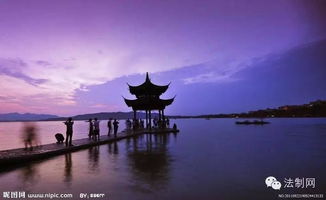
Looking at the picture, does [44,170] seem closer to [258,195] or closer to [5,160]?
[5,160]

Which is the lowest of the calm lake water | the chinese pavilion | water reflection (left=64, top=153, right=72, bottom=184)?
the calm lake water

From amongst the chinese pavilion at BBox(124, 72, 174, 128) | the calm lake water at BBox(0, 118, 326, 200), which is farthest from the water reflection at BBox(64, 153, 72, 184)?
the chinese pavilion at BBox(124, 72, 174, 128)

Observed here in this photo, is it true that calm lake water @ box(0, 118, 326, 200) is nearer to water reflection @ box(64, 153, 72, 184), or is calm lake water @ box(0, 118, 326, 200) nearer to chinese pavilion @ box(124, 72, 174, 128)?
water reflection @ box(64, 153, 72, 184)

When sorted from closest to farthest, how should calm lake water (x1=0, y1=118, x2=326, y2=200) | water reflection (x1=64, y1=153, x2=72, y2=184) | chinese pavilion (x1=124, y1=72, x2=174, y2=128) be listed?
1. calm lake water (x1=0, y1=118, x2=326, y2=200)
2. water reflection (x1=64, y1=153, x2=72, y2=184)
3. chinese pavilion (x1=124, y1=72, x2=174, y2=128)

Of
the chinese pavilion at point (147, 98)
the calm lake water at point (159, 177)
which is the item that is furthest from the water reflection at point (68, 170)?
the chinese pavilion at point (147, 98)

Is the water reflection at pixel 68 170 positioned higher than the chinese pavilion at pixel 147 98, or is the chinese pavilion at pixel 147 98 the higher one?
the chinese pavilion at pixel 147 98

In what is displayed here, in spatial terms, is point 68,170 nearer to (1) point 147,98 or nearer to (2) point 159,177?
(2) point 159,177

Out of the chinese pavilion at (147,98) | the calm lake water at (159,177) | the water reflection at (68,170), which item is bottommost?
the calm lake water at (159,177)

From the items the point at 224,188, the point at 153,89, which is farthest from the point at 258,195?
the point at 153,89

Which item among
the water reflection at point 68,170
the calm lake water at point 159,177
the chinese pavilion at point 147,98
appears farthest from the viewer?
the chinese pavilion at point 147,98

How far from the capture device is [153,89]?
Answer: 34.6 metres

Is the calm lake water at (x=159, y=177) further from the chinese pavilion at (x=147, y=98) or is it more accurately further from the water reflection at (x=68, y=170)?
the chinese pavilion at (x=147, y=98)

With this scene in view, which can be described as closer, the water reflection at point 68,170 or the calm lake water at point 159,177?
the calm lake water at point 159,177

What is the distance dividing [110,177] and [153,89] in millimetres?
25514
